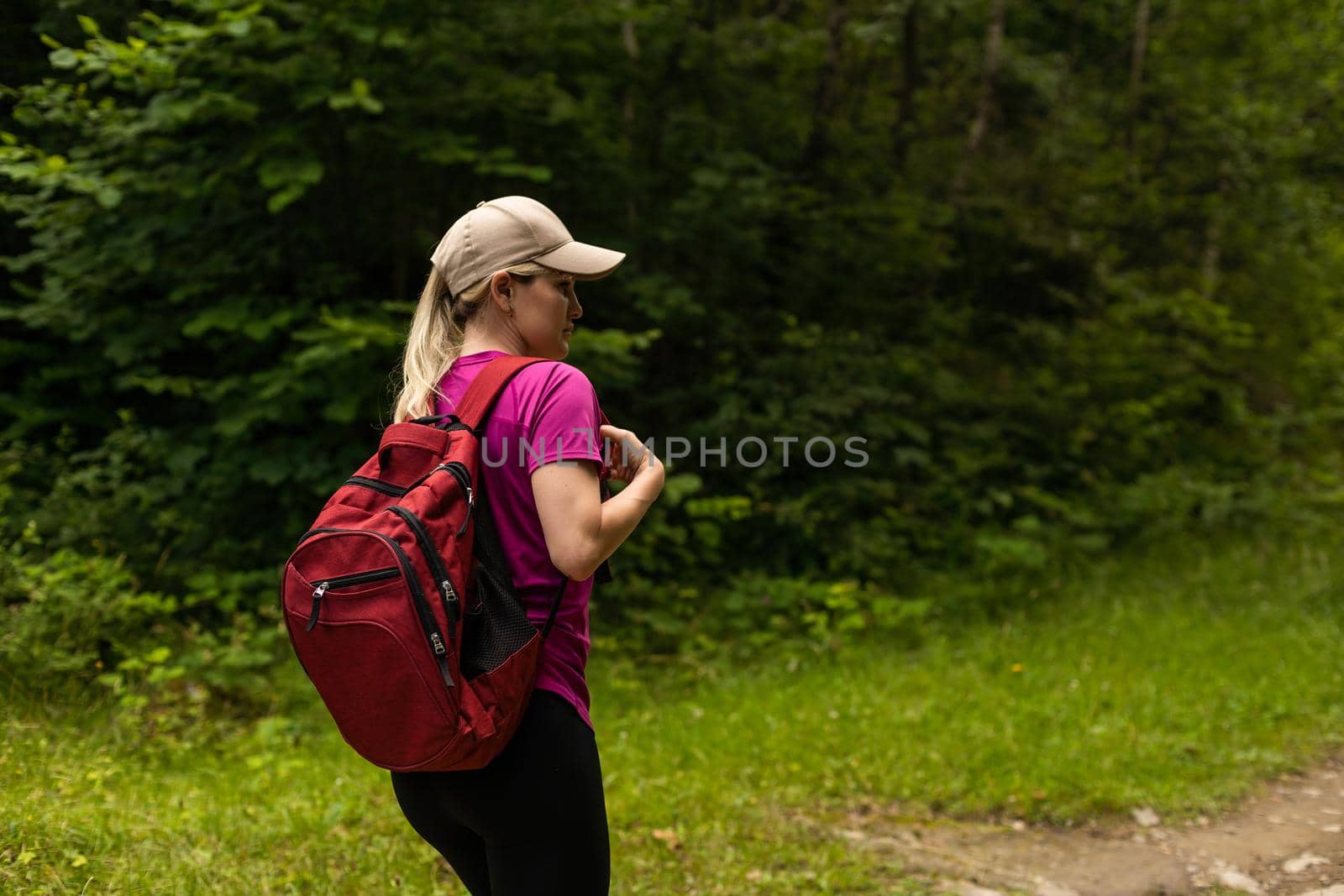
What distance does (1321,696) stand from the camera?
5723 millimetres

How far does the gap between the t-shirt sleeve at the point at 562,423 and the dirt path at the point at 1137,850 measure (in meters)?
2.83

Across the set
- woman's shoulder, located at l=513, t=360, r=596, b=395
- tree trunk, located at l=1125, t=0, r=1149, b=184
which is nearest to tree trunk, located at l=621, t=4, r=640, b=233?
tree trunk, located at l=1125, t=0, r=1149, b=184

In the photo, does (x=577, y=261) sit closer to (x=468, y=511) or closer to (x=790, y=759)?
(x=468, y=511)

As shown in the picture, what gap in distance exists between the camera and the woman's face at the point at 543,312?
1991mm

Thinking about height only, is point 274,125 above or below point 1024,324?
above

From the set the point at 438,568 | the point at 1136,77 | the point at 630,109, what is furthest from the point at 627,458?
the point at 1136,77

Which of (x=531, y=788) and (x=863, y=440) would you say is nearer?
(x=531, y=788)

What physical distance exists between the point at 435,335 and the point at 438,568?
1.80ft

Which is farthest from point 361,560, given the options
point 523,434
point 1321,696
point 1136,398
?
point 1136,398

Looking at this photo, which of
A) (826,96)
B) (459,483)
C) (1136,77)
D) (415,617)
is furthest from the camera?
(1136,77)

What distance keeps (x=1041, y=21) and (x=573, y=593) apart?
11980mm

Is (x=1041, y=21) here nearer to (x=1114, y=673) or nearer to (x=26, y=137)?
(x=1114, y=673)

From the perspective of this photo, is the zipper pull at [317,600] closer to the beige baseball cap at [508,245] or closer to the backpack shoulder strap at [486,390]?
the backpack shoulder strap at [486,390]

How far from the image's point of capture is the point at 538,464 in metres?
1.79
